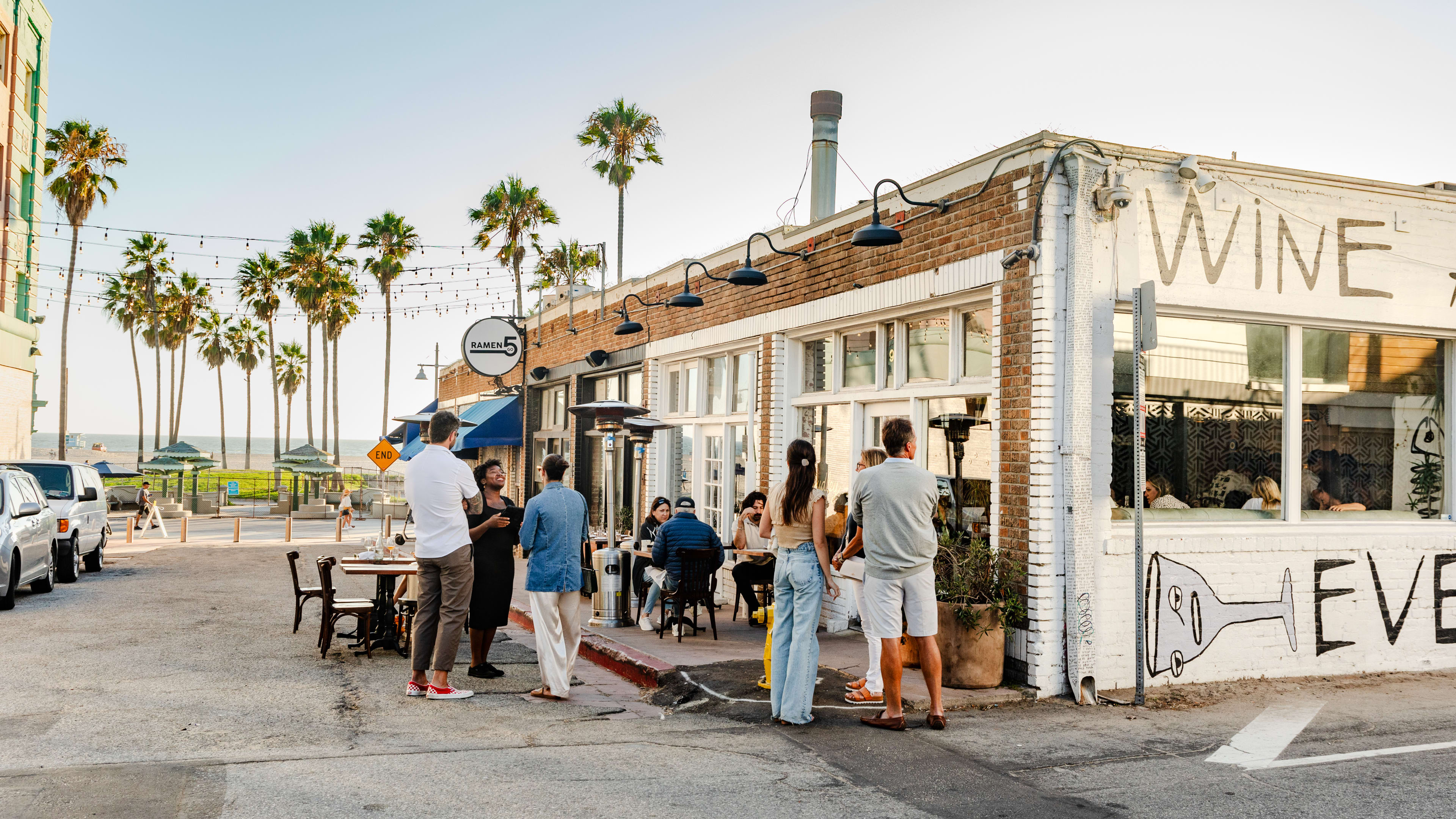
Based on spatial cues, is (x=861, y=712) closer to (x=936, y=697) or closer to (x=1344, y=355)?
(x=936, y=697)

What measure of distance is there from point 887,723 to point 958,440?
10.0 feet

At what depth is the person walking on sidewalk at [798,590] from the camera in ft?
22.1

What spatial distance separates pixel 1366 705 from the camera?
7555mm

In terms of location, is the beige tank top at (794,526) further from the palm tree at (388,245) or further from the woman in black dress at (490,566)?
the palm tree at (388,245)

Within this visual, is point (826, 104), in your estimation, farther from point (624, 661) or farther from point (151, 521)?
point (151, 521)

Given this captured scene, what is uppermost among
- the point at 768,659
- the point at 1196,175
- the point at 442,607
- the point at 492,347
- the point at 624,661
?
the point at 1196,175

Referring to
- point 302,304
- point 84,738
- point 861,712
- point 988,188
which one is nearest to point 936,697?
point 861,712

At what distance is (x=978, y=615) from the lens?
24.9ft

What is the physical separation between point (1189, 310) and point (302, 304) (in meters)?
39.6

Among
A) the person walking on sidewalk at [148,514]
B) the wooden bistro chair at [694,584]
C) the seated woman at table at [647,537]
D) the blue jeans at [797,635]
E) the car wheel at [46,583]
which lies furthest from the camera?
the person walking on sidewalk at [148,514]

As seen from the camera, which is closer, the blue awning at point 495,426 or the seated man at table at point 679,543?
the seated man at table at point 679,543

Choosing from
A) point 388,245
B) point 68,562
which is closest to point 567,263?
point 388,245

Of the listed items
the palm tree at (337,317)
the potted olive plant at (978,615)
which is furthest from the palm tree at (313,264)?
the potted olive plant at (978,615)

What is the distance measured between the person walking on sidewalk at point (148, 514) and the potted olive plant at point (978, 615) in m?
22.4
